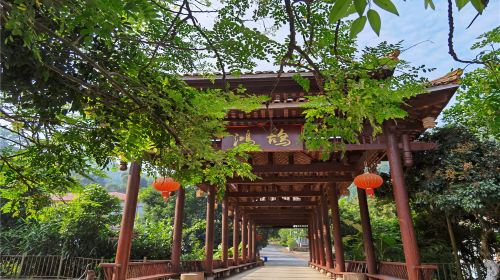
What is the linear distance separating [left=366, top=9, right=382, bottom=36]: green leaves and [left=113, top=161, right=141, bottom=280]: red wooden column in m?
6.35

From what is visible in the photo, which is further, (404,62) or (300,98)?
(300,98)

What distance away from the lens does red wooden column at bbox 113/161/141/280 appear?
6.75 m

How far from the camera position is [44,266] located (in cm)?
1338

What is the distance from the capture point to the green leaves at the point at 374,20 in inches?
50.5

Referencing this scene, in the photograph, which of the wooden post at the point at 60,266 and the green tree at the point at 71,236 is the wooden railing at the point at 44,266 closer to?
the wooden post at the point at 60,266

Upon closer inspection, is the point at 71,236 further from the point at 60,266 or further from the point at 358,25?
the point at 358,25

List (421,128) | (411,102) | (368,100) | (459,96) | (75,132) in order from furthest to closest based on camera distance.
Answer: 1. (459,96)
2. (421,128)
3. (411,102)
4. (75,132)
5. (368,100)

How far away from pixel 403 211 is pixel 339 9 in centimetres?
655

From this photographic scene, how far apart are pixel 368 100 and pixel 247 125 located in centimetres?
481

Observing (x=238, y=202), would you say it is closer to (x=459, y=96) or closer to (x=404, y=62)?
(x=459, y=96)

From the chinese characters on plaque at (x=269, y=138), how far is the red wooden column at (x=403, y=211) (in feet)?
6.62

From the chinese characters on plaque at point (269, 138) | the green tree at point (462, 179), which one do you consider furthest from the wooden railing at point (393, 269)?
the chinese characters on plaque at point (269, 138)

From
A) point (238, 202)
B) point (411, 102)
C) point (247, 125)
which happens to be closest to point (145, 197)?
point (238, 202)

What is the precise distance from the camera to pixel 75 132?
143 inches
